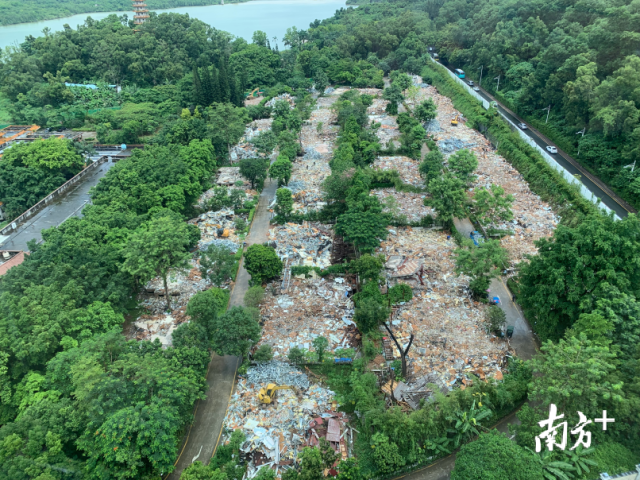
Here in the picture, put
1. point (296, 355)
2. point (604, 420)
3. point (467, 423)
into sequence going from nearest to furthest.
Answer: point (604, 420) → point (467, 423) → point (296, 355)

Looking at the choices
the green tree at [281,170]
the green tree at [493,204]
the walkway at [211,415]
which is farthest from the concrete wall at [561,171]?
the walkway at [211,415]

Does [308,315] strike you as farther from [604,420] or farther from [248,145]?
[248,145]

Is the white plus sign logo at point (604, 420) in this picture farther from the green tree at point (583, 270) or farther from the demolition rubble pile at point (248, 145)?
the demolition rubble pile at point (248, 145)

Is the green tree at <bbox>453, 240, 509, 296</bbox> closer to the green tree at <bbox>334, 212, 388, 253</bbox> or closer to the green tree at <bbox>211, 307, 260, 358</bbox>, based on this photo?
the green tree at <bbox>334, 212, 388, 253</bbox>

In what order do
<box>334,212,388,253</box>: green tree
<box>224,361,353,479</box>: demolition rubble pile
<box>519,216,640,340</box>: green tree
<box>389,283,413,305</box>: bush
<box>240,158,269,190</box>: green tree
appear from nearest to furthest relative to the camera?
<box>224,361,353,479</box>: demolition rubble pile, <box>519,216,640,340</box>: green tree, <box>389,283,413,305</box>: bush, <box>334,212,388,253</box>: green tree, <box>240,158,269,190</box>: green tree

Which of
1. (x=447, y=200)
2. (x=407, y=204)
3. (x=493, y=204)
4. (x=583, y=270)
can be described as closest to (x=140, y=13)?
(x=407, y=204)

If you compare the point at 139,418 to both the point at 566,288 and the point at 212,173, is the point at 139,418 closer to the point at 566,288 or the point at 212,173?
the point at 566,288

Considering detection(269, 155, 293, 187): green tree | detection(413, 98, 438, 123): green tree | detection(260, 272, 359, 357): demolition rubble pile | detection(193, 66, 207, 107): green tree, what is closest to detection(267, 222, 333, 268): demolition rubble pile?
detection(260, 272, 359, 357): demolition rubble pile
